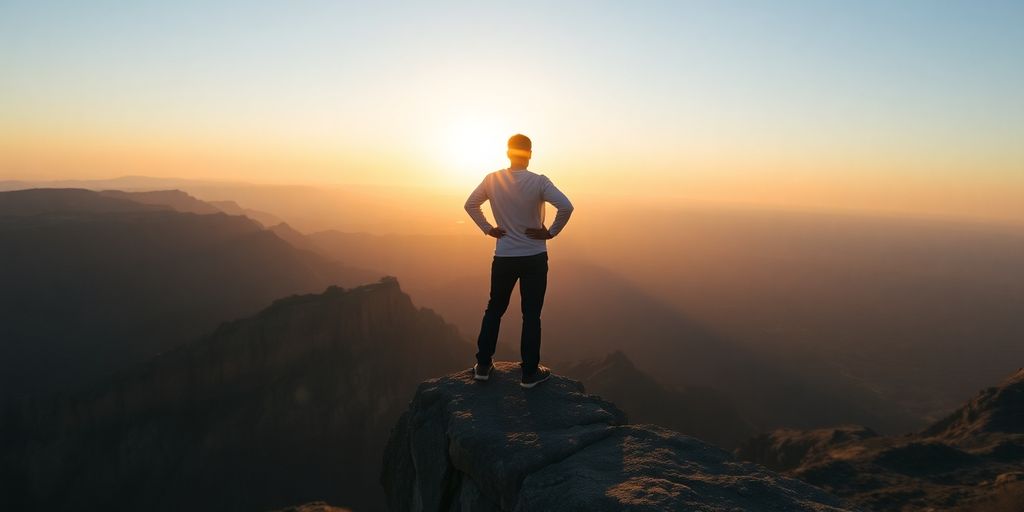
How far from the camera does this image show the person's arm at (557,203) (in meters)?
5.62

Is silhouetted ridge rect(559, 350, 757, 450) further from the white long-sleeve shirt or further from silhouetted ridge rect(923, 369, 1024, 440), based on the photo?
the white long-sleeve shirt

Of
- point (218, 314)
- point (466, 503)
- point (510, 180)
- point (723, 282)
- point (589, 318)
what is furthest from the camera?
point (723, 282)

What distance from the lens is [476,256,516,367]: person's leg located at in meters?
5.94

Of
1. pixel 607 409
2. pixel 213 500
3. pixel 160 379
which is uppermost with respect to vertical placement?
pixel 607 409

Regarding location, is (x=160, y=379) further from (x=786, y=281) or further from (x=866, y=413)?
(x=786, y=281)

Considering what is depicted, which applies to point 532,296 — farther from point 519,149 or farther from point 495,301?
point 519,149

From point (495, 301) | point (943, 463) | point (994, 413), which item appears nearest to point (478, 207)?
point (495, 301)

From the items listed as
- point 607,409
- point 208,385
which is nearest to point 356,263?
point 208,385

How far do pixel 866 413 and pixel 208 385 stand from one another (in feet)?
263

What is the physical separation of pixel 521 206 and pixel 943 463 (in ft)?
72.5

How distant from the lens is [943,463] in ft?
60.2

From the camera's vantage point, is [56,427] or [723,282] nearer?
[56,427]

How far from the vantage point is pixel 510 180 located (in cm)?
571

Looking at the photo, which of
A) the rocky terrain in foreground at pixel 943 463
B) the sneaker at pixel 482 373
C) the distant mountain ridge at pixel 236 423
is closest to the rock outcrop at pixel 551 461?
the sneaker at pixel 482 373
